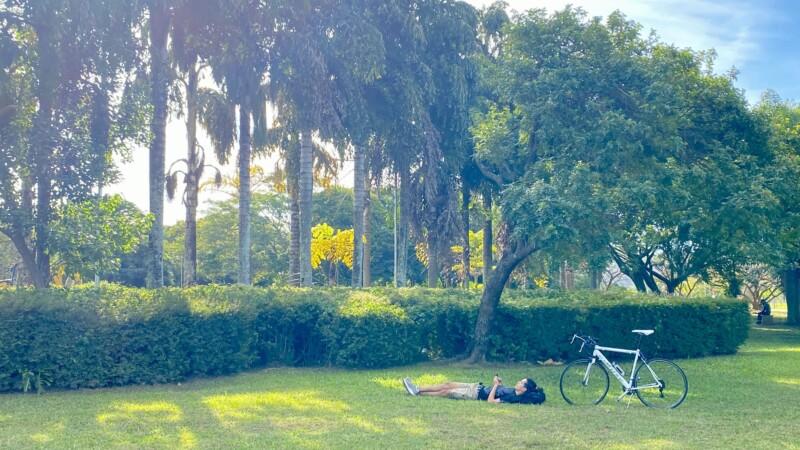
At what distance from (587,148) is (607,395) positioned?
443cm

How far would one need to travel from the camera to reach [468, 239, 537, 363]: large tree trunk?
15.1 m

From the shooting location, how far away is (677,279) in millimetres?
29938

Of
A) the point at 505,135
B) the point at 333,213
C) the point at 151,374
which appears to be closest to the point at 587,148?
the point at 505,135

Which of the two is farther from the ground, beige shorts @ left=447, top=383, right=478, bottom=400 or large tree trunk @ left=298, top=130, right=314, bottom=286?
large tree trunk @ left=298, top=130, right=314, bottom=286

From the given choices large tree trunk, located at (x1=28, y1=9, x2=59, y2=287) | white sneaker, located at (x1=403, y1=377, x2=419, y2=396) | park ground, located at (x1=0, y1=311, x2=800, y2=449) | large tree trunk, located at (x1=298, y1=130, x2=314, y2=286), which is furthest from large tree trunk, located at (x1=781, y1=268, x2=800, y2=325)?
large tree trunk, located at (x1=28, y1=9, x2=59, y2=287)

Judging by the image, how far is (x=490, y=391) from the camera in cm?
1085

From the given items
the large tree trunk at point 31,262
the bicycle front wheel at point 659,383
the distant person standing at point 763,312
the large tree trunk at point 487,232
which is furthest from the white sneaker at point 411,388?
the distant person standing at point 763,312

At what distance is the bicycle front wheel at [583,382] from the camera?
10.9 metres

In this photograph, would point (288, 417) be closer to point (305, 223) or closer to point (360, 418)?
point (360, 418)

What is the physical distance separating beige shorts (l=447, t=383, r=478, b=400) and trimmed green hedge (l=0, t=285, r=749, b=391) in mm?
3263

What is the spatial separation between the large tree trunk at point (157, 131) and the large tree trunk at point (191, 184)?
5691 millimetres

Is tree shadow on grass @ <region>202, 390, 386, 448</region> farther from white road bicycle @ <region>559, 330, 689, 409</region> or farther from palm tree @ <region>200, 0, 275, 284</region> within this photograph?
palm tree @ <region>200, 0, 275, 284</region>

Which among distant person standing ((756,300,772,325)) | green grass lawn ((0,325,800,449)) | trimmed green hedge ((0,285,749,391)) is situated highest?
trimmed green hedge ((0,285,749,391))

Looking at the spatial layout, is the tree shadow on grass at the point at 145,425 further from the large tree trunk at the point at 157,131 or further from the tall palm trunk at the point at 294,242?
the tall palm trunk at the point at 294,242
